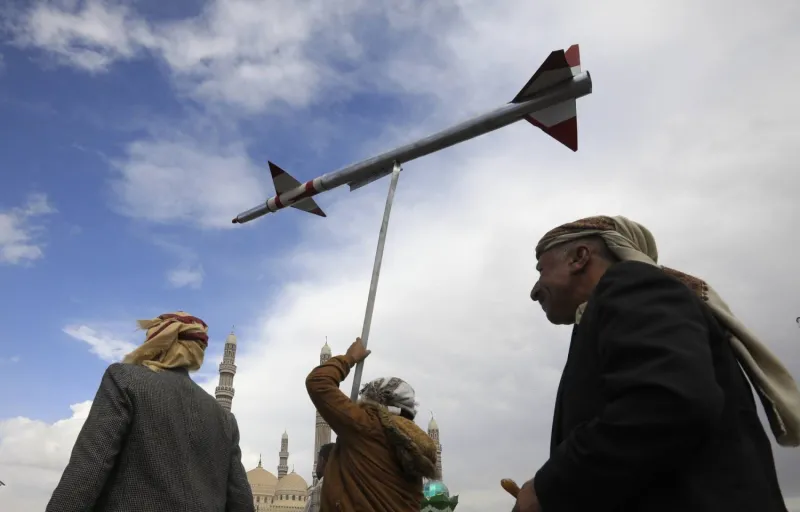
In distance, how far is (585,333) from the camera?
1401 millimetres

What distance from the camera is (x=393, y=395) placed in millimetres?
2812

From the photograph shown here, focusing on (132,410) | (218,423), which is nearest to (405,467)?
(218,423)

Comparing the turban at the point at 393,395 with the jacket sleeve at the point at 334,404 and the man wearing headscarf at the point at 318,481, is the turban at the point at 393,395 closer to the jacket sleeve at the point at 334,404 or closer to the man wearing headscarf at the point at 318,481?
the jacket sleeve at the point at 334,404

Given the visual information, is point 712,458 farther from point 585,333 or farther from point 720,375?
point 585,333

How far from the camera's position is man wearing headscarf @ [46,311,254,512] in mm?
2189

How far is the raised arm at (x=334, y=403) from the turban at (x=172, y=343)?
56 centimetres

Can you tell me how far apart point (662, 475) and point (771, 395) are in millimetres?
416

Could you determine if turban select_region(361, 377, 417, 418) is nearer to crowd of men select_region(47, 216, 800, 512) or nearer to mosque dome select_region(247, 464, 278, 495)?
crowd of men select_region(47, 216, 800, 512)

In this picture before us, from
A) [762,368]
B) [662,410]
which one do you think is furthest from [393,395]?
[662,410]

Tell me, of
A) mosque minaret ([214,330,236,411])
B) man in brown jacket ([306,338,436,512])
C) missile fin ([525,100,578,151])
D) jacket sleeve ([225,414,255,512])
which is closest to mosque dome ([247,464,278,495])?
mosque minaret ([214,330,236,411])

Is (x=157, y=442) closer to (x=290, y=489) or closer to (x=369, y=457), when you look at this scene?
(x=369, y=457)

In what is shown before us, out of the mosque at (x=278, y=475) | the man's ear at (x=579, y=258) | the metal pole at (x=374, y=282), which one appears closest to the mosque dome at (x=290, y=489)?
the mosque at (x=278, y=475)

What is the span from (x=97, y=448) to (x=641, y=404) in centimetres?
196

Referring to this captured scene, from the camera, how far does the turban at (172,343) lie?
8.64ft
